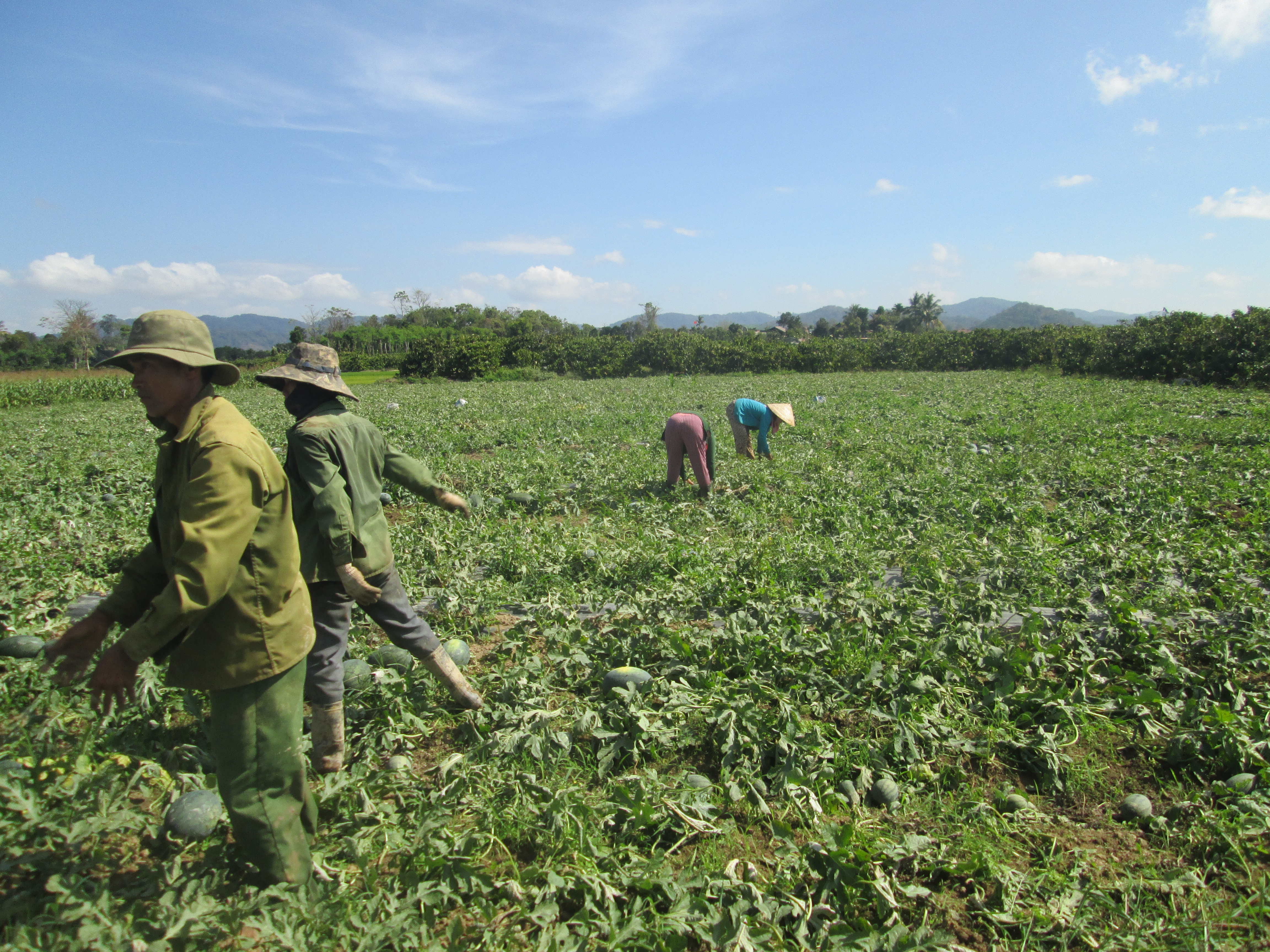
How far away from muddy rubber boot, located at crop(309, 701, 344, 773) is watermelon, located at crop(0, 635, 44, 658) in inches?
87.0

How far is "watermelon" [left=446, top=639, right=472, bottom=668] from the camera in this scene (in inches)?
169

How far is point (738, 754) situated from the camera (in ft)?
11.2

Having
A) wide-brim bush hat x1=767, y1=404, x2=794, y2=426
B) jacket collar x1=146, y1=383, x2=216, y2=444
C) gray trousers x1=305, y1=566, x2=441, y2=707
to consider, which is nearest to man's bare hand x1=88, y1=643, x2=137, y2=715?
jacket collar x1=146, y1=383, x2=216, y2=444

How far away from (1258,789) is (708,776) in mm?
2607

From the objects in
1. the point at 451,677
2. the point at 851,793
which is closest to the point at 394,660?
the point at 451,677

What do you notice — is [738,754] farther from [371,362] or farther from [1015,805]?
[371,362]

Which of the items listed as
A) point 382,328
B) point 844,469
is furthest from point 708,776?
point 382,328

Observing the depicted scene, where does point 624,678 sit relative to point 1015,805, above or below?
above

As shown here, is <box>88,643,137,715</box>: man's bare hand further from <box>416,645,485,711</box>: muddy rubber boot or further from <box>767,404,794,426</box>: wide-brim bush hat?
<box>767,404,794,426</box>: wide-brim bush hat

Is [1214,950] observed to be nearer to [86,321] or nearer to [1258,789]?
[1258,789]

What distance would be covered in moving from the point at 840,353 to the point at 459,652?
47874 millimetres

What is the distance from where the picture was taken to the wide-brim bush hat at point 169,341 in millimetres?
2152

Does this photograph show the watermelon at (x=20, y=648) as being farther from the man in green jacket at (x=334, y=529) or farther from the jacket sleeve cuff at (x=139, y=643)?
the jacket sleeve cuff at (x=139, y=643)

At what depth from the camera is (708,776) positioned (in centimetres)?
341
